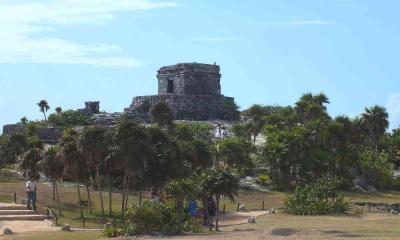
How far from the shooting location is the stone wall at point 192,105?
84562 millimetres

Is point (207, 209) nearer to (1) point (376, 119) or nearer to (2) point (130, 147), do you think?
(2) point (130, 147)

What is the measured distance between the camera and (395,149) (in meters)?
78.7

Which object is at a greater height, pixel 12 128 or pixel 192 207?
pixel 12 128

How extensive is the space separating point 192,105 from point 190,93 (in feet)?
10.9

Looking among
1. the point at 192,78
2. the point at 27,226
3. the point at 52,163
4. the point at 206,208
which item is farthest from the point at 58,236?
the point at 192,78

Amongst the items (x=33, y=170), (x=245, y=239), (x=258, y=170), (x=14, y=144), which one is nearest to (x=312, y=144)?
(x=258, y=170)

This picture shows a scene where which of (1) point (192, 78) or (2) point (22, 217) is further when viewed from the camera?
(1) point (192, 78)

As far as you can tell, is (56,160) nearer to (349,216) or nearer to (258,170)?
(349,216)

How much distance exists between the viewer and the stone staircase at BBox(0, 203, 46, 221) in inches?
1257

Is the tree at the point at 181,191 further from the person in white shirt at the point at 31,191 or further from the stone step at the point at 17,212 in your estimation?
the stone step at the point at 17,212

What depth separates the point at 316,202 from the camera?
1640 inches

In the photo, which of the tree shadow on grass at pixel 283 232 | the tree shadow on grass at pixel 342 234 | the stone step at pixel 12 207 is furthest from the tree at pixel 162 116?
the tree shadow on grass at pixel 342 234

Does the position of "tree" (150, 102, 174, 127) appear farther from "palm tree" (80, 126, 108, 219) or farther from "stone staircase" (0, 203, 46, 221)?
"stone staircase" (0, 203, 46, 221)

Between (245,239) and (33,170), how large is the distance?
1775cm
